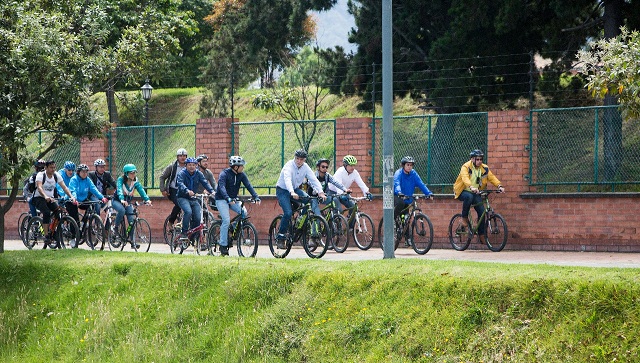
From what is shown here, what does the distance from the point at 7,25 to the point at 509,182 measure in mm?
10003

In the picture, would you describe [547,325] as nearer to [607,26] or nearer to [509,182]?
[509,182]

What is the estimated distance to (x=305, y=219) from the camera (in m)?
18.2

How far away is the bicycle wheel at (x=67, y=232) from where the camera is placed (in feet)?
68.0

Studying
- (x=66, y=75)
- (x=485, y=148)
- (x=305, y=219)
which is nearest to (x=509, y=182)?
(x=485, y=148)

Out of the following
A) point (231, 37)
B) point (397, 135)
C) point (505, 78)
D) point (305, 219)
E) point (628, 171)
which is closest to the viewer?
point (305, 219)

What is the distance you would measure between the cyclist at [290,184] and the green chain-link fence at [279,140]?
196 inches

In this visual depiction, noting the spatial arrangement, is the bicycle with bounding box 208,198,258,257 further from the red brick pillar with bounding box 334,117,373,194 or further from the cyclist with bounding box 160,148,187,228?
the red brick pillar with bounding box 334,117,373,194

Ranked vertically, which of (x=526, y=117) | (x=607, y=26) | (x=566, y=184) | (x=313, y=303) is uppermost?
(x=607, y=26)

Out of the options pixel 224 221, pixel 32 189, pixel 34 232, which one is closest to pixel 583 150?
pixel 224 221

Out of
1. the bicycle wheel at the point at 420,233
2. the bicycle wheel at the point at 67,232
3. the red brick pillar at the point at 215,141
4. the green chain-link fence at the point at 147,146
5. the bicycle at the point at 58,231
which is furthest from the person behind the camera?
the green chain-link fence at the point at 147,146

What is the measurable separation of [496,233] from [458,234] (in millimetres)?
835

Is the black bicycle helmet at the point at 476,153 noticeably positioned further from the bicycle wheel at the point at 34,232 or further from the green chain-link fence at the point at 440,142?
the bicycle wheel at the point at 34,232

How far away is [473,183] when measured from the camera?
65.8 feet

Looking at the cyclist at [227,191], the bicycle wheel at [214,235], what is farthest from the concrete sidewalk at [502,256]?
the cyclist at [227,191]
